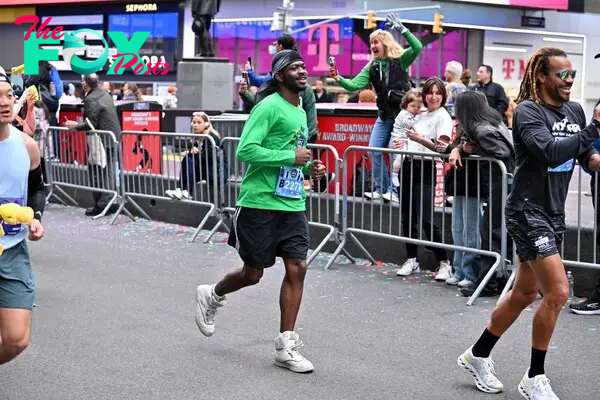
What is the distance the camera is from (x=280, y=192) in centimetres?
648

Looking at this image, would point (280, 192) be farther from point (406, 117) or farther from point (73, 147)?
point (73, 147)

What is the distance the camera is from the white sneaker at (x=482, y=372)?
5.83 meters

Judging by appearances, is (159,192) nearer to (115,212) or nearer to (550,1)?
(115,212)

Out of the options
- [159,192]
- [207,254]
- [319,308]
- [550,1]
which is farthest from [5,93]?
[550,1]

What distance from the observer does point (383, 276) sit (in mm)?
9906

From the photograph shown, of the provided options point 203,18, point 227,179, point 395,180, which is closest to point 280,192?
point 395,180

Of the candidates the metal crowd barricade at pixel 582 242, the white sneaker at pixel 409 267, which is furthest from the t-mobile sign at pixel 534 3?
the metal crowd barricade at pixel 582 242

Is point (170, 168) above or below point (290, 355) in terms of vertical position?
above

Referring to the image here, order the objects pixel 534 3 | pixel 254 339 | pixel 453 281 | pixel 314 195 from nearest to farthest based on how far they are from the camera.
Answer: pixel 254 339 < pixel 453 281 < pixel 314 195 < pixel 534 3

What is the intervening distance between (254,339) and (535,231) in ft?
8.11

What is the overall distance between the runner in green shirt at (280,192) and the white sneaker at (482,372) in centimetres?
98

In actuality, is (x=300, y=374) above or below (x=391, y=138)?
below

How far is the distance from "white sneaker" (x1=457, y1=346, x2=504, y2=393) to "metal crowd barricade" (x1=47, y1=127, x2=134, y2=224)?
27.5 ft

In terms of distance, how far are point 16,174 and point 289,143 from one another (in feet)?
6.43
